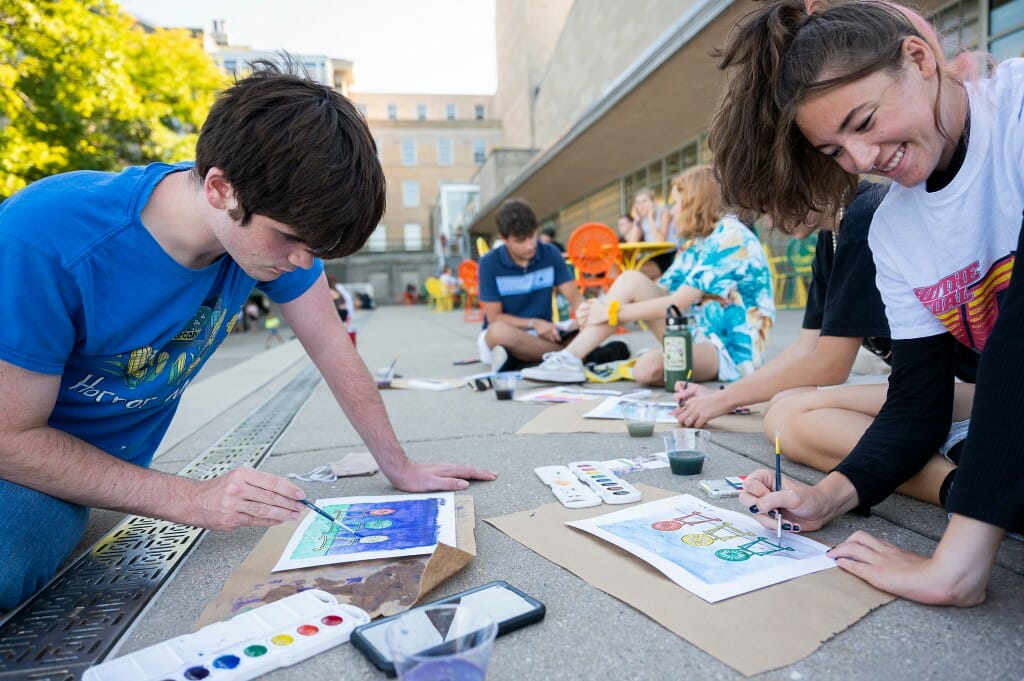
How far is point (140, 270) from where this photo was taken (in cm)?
143

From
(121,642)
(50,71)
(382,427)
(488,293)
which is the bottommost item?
(121,642)

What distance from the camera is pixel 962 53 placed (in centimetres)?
140

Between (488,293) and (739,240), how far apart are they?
7.25ft

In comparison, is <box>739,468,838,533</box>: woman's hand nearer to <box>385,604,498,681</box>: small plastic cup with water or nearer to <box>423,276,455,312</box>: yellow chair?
<box>385,604,498,681</box>: small plastic cup with water

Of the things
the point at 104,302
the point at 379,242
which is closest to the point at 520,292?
the point at 104,302

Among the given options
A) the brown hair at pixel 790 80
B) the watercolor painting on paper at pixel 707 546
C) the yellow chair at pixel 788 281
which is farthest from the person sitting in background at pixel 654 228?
the watercolor painting on paper at pixel 707 546

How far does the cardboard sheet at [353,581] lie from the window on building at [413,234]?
39.2 meters

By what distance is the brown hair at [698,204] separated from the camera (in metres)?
3.81

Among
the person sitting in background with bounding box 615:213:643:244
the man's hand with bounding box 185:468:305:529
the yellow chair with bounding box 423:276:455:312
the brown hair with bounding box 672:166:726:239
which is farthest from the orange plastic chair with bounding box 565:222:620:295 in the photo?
the yellow chair with bounding box 423:276:455:312

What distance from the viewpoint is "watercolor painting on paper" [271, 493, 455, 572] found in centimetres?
148

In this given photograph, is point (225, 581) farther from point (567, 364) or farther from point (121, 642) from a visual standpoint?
point (567, 364)

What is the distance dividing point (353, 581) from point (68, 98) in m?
12.1

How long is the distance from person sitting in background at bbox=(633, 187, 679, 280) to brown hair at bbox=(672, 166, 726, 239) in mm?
3013

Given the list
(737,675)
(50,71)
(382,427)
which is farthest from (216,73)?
(737,675)
